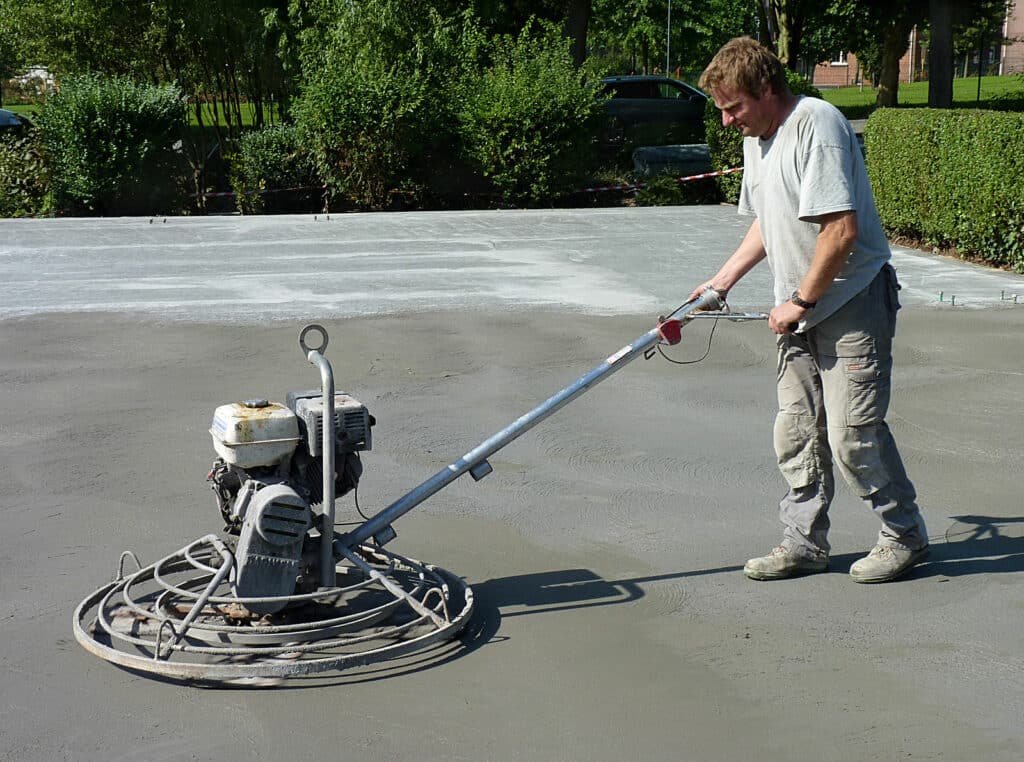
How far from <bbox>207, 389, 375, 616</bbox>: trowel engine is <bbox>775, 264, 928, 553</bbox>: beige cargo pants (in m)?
1.61

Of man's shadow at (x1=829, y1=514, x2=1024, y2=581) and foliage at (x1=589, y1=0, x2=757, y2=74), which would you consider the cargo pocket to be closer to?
man's shadow at (x1=829, y1=514, x2=1024, y2=581)

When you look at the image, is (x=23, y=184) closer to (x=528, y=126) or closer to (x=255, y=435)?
(x=528, y=126)

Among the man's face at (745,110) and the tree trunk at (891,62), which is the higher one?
the tree trunk at (891,62)

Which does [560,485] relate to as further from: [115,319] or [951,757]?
A: [115,319]

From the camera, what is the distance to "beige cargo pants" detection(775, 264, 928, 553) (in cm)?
439

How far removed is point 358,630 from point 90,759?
0.99 meters

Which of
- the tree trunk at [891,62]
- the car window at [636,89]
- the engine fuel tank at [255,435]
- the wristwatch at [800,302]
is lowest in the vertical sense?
the engine fuel tank at [255,435]

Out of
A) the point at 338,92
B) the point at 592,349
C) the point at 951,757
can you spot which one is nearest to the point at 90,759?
the point at 951,757

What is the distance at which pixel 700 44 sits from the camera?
126 feet

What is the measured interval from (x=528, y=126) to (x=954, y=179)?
276 inches

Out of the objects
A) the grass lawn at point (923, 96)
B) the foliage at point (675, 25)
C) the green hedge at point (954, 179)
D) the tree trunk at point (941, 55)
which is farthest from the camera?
the grass lawn at point (923, 96)

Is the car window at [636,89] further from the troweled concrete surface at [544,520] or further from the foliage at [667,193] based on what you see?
the troweled concrete surface at [544,520]

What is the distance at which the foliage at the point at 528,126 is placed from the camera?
1772cm

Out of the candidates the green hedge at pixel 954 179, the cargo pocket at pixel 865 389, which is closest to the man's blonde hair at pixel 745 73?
the cargo pocket at pixel 865 389
